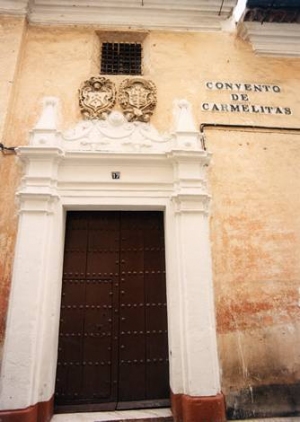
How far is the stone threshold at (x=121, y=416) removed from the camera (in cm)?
314

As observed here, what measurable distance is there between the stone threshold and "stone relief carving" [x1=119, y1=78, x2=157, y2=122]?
3.66m

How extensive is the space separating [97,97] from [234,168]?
223 cm

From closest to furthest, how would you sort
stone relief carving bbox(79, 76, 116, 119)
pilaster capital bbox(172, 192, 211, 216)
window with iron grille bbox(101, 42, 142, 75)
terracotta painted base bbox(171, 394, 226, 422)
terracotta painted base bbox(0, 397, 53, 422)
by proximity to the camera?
terracotta painted base bbox(0, 397, 53, 422)
terracotta painted base bbox(171, 394, 226, 422)
pilaster capital bbox(172, 192, 211, 216)
stone relief carving bbox(79, 76, 116, 119)
window with iron grille bbox(101, 42, 142, 75)

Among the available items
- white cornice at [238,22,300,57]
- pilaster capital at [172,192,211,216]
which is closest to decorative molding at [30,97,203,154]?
pilaster capital at [172,192,211,216]

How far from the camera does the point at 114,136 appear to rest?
13.8 ft

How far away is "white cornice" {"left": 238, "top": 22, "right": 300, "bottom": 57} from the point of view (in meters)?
5.00

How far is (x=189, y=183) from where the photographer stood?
12.9ft

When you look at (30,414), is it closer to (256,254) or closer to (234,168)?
(256,254)

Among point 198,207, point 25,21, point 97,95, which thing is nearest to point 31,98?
point 97,95

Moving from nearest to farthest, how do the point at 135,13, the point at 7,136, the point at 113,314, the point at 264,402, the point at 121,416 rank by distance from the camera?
the point at 121,416 → the point at 264,402 → the point at 113,314 → the point at 7,136 → the point at 135,13

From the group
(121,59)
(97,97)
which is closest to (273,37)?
(121,59)

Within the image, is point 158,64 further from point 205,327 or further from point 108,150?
point 205,327

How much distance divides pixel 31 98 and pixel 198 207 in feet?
9.51

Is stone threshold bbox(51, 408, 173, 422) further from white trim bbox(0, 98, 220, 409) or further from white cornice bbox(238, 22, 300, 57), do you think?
white cornice bbox(238, 22, 300, 57)
